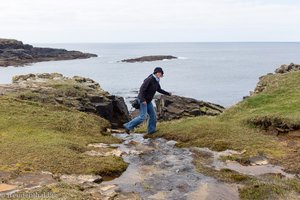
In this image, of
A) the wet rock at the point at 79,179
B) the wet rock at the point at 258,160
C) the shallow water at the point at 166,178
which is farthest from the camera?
the wet rock at the point at 258,160

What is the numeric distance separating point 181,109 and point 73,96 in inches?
503

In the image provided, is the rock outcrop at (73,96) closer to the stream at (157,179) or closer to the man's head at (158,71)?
the man's head at (158,71)

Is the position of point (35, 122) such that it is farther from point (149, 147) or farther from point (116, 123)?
point (116, 123)

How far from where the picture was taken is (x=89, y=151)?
17359 millimetres

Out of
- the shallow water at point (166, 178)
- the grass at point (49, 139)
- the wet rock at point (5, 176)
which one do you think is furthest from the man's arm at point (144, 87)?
the wet rock at point (5, 176)

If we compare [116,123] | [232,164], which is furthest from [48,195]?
[116,123]

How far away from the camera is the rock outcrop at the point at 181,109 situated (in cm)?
3794

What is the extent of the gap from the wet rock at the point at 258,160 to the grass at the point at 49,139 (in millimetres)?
Result: 5093

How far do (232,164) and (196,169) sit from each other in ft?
5.38

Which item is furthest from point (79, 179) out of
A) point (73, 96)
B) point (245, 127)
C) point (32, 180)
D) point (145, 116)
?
point (73, 96)

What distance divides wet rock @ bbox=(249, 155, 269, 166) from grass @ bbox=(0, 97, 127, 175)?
201 inches

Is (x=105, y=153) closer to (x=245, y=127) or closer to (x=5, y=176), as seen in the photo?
(x=5, y=176)

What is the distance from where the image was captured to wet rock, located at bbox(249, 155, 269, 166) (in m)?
15.5

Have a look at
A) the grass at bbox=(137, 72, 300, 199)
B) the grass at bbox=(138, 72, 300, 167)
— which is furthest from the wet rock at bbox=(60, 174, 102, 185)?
the grass at bbox=(138, 72, 300, 167)
